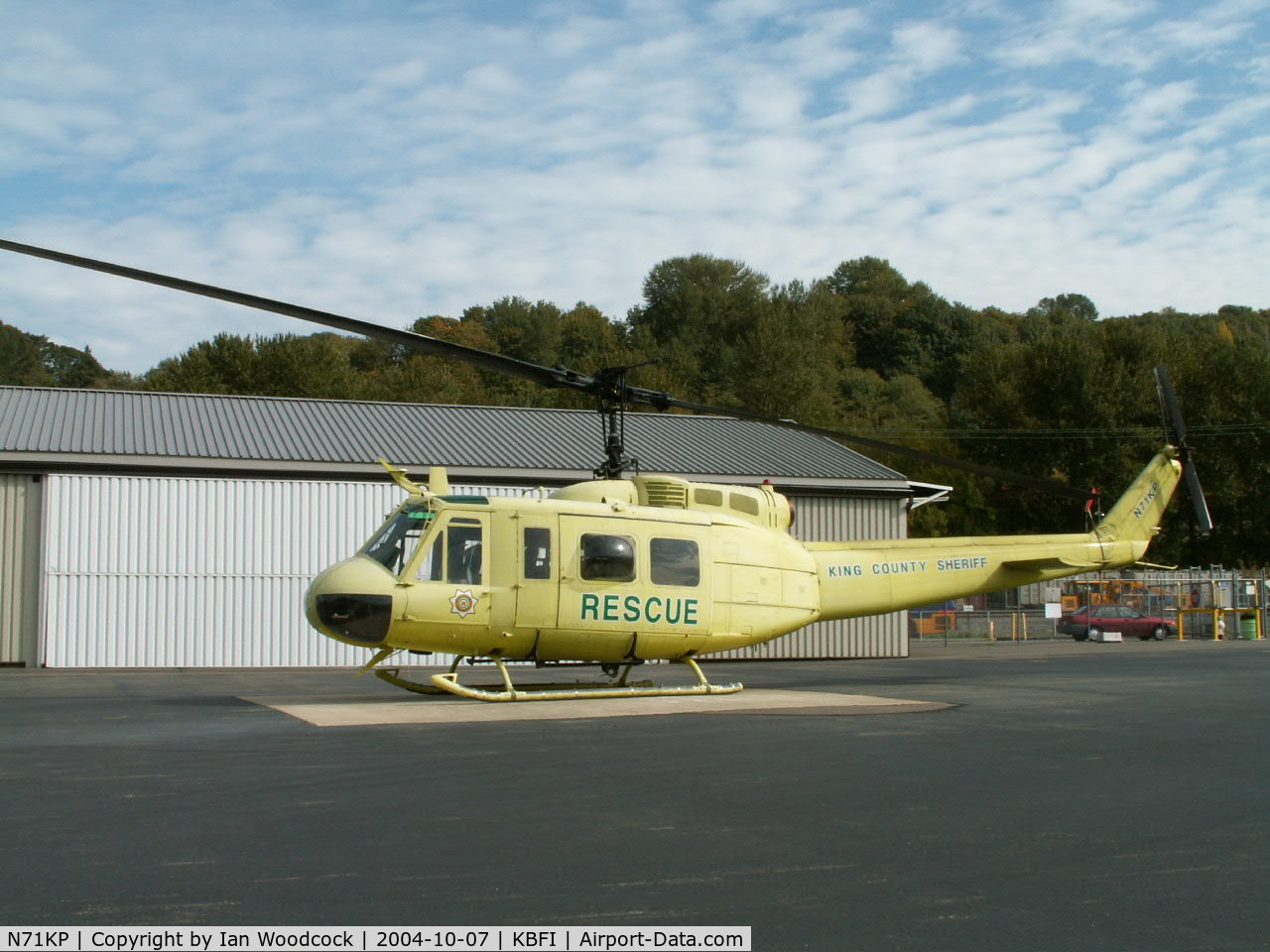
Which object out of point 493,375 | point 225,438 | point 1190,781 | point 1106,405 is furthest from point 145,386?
point 1190,781

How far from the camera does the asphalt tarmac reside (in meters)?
5.19

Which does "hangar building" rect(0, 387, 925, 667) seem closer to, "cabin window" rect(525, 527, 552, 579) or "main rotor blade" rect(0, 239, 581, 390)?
"cabin window" rect(525, 527, 552, 579)

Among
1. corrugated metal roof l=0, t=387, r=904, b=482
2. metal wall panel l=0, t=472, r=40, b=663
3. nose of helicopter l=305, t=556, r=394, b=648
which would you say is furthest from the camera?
corrugated metal roof l=0, t=387, r=904, b=482

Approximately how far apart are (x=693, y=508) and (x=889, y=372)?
8729 centimetres

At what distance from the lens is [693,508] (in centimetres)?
1694

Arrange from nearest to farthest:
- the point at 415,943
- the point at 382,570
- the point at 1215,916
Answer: the point at 415,943
the point at 1215,916
the point at 382,570

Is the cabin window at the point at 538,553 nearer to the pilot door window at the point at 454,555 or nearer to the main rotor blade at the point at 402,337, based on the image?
the pilot door window at the point at 454,555

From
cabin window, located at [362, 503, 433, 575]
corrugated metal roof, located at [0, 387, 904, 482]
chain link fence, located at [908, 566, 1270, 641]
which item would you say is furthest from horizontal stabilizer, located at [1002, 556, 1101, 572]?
chain link fence, located at [908, 566, 1270, 641]

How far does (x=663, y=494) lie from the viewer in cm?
1681

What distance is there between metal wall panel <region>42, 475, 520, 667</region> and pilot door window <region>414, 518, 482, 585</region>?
11.9 metres

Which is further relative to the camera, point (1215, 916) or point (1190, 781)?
point (1190, 781)

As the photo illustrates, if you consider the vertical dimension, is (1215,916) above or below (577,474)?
below

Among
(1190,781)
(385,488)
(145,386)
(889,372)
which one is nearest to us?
(1190,781)

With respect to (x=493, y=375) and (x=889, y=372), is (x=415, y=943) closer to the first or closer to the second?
(x=493, y=375)
